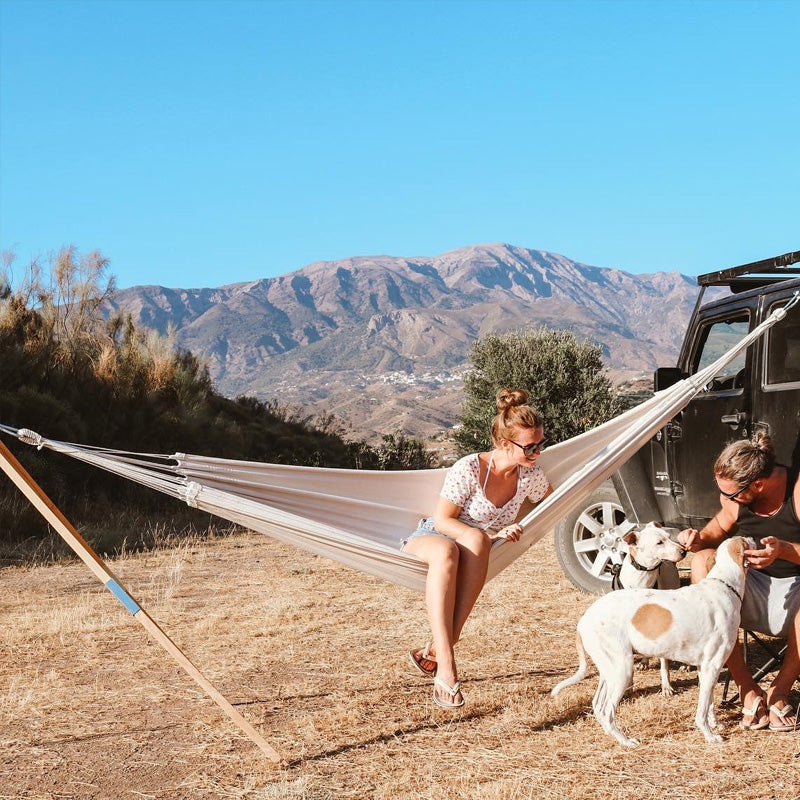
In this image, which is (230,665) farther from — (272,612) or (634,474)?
(634,474)

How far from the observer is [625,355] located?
19625 cm

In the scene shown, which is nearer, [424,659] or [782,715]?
[782,715]

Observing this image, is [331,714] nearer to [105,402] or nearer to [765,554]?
[765,554]

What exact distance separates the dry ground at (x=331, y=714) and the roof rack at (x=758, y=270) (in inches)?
76.7

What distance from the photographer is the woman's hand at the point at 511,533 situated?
372 cm

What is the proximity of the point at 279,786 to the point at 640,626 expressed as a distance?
133 cm

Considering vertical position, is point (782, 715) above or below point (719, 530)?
below

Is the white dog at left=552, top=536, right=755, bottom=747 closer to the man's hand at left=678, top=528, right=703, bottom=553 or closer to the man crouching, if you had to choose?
the man crouching

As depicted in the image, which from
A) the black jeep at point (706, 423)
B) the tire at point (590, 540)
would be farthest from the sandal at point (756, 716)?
the tire at point (590, 540)

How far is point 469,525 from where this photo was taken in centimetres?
390

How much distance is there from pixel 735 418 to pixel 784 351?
1.32 feet

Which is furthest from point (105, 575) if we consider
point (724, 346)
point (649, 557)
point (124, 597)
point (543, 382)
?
point (543, 382)

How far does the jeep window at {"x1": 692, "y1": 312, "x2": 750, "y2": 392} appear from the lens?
4.65 m

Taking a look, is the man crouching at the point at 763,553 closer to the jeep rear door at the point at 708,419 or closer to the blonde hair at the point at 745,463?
the blonde hair at the point at 745,463
